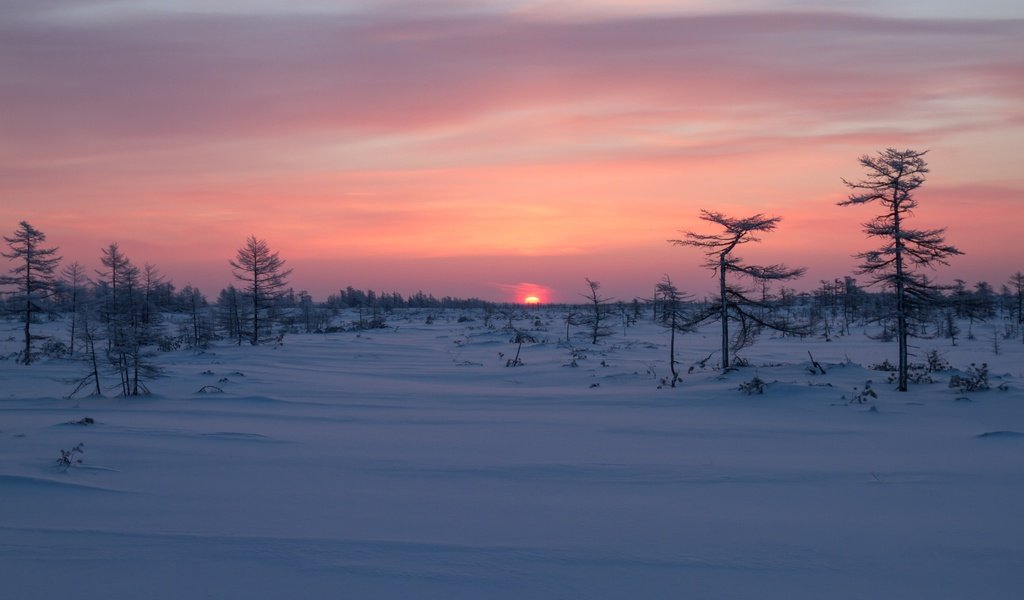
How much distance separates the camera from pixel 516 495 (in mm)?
6848

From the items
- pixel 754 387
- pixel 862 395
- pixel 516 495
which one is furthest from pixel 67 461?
pixel 862 395

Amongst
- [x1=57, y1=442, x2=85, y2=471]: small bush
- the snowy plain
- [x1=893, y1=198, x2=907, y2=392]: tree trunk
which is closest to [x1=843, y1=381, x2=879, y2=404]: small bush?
the snowy plain

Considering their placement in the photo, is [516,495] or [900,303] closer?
[516,495]

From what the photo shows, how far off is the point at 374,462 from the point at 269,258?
30124mm

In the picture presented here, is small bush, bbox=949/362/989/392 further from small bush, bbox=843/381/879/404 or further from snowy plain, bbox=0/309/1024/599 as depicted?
small bush, bbox=843/381/879/404

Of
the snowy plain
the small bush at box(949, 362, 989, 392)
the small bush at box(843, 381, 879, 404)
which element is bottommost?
the snowy plain

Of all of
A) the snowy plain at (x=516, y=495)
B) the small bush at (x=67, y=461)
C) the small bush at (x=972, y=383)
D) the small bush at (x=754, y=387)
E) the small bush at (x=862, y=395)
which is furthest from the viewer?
the small bush at (x=754, y=387)

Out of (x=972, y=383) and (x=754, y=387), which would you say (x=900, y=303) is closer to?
(x=972, y=383)

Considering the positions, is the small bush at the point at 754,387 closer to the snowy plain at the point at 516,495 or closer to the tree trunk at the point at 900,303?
the snowy plain at the point at 516,495

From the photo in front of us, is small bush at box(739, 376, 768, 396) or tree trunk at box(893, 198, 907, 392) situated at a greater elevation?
tree trunk at box(893, 198, 907, 392)

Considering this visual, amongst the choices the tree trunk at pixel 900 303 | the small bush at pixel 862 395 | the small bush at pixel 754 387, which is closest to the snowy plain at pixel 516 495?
the small bush at pixel 754 387

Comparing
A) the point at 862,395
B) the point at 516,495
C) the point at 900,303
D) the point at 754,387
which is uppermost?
the point at 900,303

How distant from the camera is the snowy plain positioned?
4797mm

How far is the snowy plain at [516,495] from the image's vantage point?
4.80 meters
